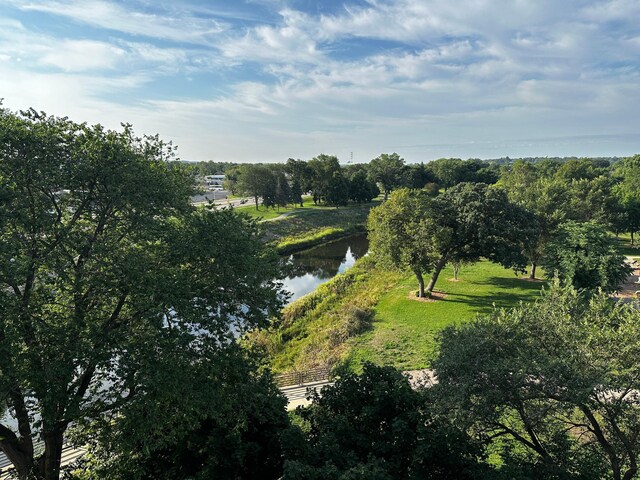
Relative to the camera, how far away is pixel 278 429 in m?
11.7

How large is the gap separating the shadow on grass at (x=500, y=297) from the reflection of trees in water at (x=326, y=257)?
59.5 feet

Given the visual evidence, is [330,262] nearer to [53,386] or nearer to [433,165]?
[53,386]

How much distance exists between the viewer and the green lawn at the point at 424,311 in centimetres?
2445

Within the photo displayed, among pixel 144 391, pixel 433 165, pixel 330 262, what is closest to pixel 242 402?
pixel 144 391

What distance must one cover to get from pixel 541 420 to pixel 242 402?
858 centimetres

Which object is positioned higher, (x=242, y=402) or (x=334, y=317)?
(x=242, y=402)

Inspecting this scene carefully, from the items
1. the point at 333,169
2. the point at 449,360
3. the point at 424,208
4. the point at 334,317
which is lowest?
the point at 334,317

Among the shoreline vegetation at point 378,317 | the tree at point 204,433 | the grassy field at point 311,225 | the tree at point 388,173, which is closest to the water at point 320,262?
the grassy field at point 311,225

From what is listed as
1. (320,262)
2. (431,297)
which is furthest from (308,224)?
(431,297)

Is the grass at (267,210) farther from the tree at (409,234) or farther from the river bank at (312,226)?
the tree at (409,234)

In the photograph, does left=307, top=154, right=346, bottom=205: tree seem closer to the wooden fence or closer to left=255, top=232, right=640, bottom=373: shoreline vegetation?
left=255, top=232, right=640, bottom=373: shoreline vegetation

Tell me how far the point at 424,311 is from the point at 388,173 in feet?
275

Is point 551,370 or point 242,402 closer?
point 551,370

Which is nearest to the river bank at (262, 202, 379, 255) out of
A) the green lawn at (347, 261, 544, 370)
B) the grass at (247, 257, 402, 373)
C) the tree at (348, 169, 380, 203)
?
the tree at (348, 169, 380, 203)
